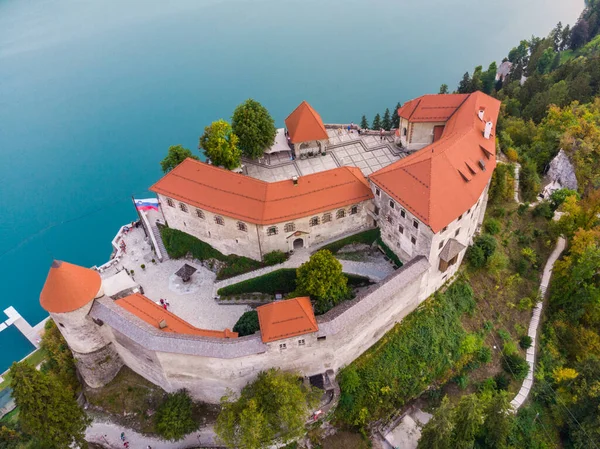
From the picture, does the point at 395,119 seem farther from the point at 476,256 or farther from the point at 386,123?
the point at 476,256

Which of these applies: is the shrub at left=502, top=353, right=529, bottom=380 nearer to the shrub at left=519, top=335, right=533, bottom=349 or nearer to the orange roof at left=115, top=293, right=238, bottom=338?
the shrub at left=519, top=335, right=533, bottom=349

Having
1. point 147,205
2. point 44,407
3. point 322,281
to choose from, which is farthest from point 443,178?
point 44,407

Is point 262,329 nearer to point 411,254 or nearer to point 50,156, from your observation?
point 411,254

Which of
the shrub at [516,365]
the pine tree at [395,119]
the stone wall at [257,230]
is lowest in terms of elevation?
the shrub at [516,365]

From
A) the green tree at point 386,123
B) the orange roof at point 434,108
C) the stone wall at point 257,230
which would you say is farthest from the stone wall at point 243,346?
the green tree at point 386,123

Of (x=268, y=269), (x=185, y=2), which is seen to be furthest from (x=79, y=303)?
(x=185, y=2)

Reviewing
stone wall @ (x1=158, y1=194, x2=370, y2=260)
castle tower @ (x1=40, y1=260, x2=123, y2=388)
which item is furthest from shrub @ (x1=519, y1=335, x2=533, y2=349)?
castle tower @ (x1=40, y1=260, x2=123, y2=388)

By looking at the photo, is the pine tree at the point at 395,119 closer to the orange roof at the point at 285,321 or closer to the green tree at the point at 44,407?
the orange roof at the point at 285,321
